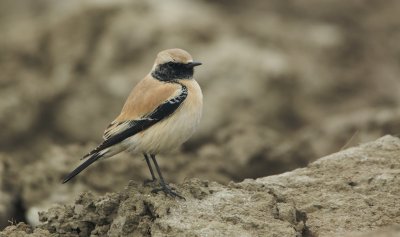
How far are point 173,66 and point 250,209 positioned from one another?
2.16 metres

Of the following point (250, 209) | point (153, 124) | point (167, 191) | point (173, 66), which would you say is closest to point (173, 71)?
point (173, 66)

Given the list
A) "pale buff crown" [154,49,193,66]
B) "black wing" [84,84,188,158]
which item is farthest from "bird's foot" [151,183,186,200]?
"pale buff crown" [154,49,193,66]

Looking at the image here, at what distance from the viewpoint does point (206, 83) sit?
1852 centimetres

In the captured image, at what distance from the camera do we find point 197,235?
8.08 meters

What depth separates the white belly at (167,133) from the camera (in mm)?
9414

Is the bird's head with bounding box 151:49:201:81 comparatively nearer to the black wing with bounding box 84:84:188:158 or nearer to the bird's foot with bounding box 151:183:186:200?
the black wing with bounding box 84:84:188:158

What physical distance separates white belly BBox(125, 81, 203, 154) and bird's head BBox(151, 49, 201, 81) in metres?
0.61

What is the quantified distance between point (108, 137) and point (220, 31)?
1048 cm

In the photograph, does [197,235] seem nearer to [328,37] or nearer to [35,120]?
[35,120]

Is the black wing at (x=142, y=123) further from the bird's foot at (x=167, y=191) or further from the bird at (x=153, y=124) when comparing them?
the bird's foot at (x=167, y=191)

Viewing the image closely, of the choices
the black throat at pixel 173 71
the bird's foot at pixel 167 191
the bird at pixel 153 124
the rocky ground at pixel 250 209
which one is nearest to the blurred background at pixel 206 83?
the black throat at pixel 173 71

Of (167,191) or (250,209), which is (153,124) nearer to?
(167,191)

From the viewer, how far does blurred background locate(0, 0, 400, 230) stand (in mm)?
14367

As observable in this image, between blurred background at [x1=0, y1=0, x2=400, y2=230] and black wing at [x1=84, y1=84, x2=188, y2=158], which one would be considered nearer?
black wing at [x1=84, y1=84, x2=188, y2=158]
